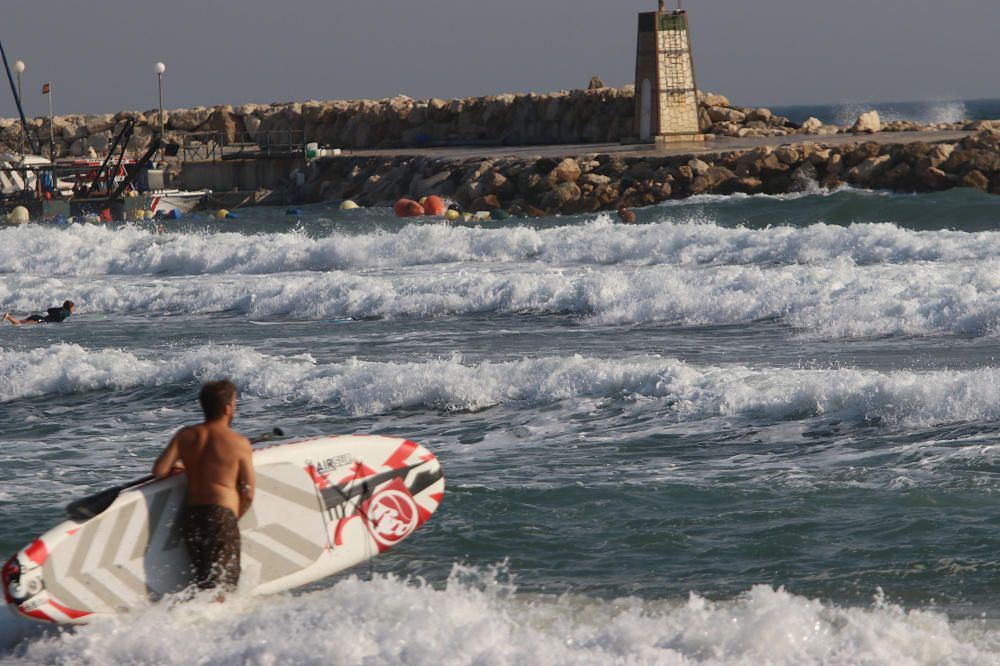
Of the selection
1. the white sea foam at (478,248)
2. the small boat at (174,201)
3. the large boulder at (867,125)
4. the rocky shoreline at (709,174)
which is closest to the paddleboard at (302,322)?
the white sea foam at (478,248)

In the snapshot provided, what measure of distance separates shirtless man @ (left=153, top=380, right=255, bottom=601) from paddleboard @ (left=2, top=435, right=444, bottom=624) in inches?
4.8

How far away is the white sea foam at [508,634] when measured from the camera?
250 inches

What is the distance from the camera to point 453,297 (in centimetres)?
2148

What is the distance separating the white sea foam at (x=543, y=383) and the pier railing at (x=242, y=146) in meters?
34.0

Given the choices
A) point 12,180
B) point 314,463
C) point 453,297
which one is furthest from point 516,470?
point 12,180

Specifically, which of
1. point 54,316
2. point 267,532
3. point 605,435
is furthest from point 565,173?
point 267,532

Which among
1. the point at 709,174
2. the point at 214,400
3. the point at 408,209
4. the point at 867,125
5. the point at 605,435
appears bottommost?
the point at 605,435

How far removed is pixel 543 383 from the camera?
12.9 metres

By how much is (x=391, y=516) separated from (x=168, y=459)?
4.68 feet

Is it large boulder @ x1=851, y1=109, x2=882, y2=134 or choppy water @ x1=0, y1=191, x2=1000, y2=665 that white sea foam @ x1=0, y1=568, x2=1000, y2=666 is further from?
large boulder @ x1=851, y1=109, x2=882, y2=134

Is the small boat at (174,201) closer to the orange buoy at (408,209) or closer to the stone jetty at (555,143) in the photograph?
the stone jetty at (555,143)

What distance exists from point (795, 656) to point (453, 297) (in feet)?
50.7

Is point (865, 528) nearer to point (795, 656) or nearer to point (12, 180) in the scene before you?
point (795, 656)

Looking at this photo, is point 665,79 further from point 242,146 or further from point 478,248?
point 242,146
